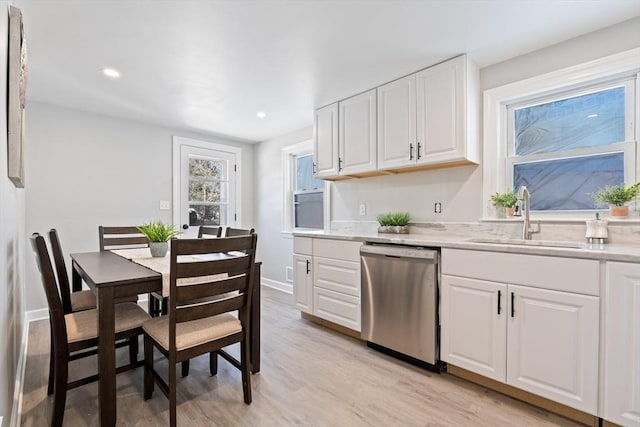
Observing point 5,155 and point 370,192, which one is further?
point 370,192

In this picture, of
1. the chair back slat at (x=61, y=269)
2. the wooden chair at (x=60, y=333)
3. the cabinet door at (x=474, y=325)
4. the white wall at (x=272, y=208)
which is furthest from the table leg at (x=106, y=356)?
the white wall at (x=272, y=208)

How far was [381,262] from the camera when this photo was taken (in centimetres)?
240

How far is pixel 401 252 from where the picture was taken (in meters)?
2.26

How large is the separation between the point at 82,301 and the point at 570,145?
3.63m

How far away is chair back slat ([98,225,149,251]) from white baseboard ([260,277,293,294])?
77.8 inches

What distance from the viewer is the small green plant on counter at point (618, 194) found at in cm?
187

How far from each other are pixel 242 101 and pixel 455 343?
9.54 feet

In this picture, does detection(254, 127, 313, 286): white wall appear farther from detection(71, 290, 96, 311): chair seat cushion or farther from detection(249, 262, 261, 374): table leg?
detection(71, 290, 96, 311): chair seat cushion

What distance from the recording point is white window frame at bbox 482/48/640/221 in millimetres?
1938

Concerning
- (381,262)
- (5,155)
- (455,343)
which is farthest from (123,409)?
(455,343)

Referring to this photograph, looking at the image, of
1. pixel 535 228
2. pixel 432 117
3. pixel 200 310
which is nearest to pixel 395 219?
pixel 432 117

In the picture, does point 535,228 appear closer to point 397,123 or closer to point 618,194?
point 618,194

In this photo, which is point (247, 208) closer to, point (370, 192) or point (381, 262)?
point (370, 192)

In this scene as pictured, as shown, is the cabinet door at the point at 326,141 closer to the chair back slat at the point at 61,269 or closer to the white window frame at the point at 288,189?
the white window frame at the point at 288,189
